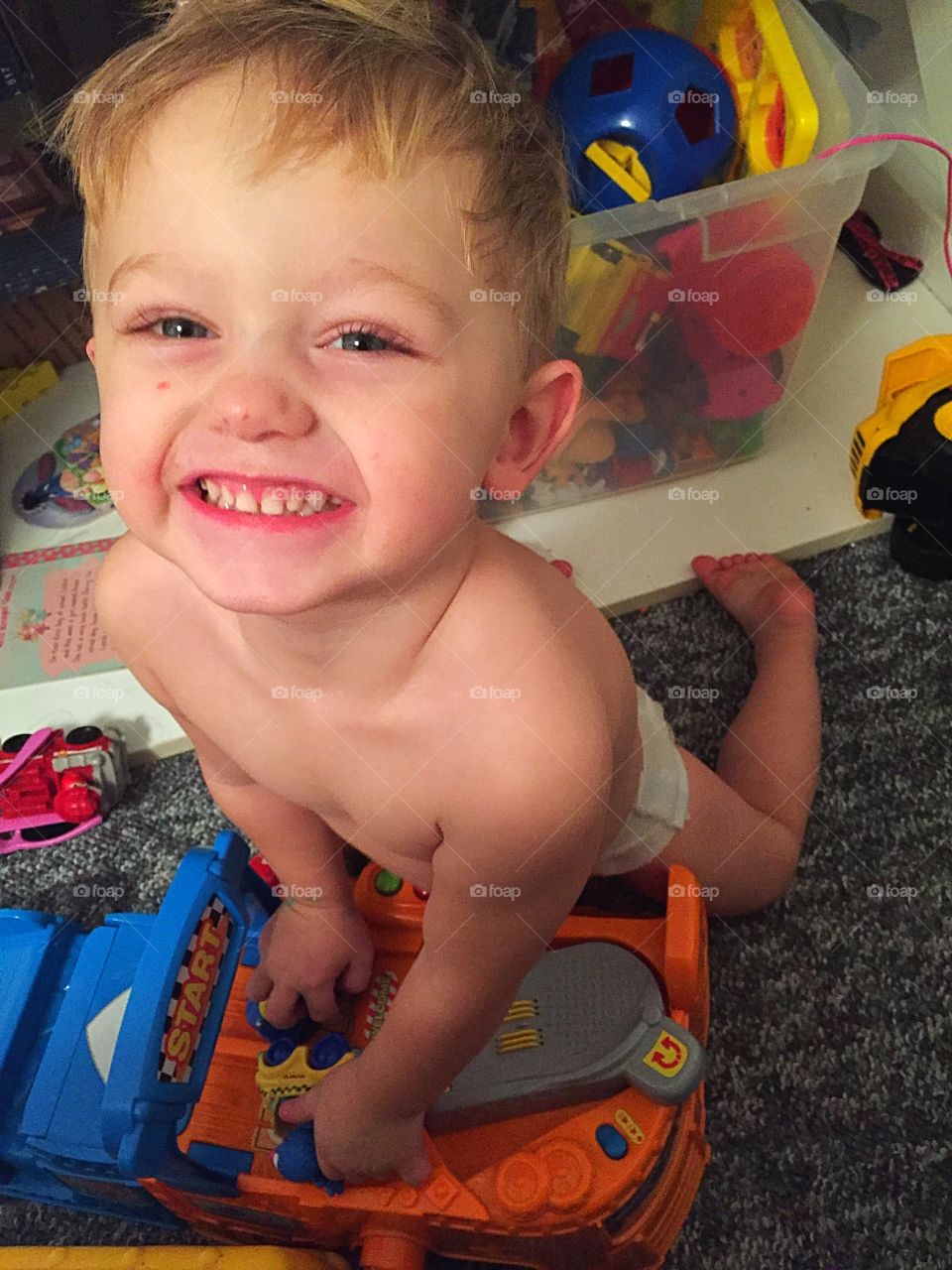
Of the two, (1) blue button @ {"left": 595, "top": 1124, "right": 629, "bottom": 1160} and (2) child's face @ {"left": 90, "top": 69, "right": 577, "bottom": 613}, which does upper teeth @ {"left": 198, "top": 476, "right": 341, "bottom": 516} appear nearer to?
(2) child's face @ {"left": 90, "top": 69, "right": 577, "bottom": 613}

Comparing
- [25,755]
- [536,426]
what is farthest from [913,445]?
[25,755]

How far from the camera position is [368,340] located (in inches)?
15.4

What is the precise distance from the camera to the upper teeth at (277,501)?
0.39m

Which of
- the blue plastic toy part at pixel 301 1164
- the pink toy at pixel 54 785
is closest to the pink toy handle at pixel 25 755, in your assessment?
the pink toy at pixel 54 785

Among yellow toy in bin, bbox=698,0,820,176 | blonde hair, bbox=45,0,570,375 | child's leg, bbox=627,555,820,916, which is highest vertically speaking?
blonde hair, bbox=45,0,570,375

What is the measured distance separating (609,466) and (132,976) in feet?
2.23

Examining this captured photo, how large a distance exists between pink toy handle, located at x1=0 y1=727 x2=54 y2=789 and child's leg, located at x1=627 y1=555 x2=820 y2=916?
56 centimetres

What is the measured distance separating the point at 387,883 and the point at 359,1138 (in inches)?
7.7

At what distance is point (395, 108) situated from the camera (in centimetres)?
41

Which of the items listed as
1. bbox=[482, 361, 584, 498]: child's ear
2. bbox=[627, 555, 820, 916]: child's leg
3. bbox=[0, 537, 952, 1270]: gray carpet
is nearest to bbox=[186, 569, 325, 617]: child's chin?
bbox=[482, 361, 584, 498]: child's ear

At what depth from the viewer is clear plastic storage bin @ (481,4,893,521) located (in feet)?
2.60

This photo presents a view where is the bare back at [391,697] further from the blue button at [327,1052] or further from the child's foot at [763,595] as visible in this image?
the child's foot at [763,595]

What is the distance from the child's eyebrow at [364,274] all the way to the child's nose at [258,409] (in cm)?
5

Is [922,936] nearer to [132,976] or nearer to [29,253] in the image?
[132,976]
